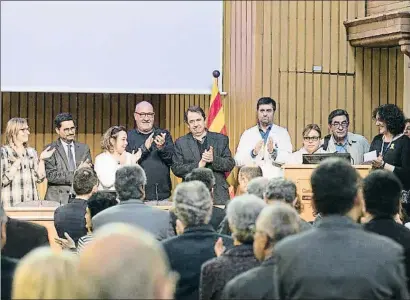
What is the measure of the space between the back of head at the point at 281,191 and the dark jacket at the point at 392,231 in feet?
1.47

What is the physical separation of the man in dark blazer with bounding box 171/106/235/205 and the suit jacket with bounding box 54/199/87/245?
6.03ft

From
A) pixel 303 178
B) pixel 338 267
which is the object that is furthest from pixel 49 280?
pixel 303 178

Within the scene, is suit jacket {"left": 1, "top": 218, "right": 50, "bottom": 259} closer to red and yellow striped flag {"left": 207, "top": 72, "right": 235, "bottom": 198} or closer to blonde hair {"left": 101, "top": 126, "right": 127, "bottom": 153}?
blonde hair {"left": 101, "top": 126, "right": 127, "bottom": 153}

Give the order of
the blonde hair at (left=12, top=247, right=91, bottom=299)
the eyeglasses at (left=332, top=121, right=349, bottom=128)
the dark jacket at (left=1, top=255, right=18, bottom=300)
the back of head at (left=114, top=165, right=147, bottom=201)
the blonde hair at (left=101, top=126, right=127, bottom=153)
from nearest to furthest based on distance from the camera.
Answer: the blonde hair at (left=12, top=247, right=91, bottom=299)
the dark jacket at (left=1, top=255, right=18, bottom=300)
the back of head at (left=114, top=165, right=147, bottom=201)
the blonde hair at (left=101, top=126, right=127, bottom=153)
the eyeglasses at (left=332, top=121, right=349, bottom=128)

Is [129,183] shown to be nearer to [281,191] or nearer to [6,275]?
[281,191]

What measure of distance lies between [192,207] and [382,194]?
2.69 ft

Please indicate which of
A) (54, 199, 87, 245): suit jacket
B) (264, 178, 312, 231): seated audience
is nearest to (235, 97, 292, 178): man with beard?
(54, 199, 87, 245): suit jacket

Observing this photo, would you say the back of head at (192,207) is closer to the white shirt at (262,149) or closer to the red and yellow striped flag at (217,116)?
the white shirt at (262,149)

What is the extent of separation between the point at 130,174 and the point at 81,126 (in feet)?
18.0

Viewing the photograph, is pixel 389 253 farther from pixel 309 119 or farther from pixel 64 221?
pixel 309 119

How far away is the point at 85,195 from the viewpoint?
4988mm

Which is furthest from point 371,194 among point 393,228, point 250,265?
point 250,265

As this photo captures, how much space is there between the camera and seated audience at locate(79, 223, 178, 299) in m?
1.87

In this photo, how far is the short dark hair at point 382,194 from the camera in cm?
355
